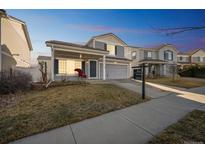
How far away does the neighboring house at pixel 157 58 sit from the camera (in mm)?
24089

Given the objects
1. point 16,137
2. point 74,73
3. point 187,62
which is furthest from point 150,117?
point 187,62

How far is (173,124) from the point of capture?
12.7ft

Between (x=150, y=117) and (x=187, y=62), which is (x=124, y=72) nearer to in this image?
(x=150, y=117)

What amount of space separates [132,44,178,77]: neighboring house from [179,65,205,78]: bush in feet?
9.34

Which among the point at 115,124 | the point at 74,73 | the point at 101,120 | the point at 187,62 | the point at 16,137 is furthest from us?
the point at 187,62

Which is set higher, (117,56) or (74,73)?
(117,56)

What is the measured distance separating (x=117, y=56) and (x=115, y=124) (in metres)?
16.2

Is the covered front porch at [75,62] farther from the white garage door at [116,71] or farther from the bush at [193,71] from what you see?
→ the bush at [193,71]

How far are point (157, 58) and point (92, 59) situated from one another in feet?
53.2

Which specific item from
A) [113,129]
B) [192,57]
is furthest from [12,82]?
[192,57]

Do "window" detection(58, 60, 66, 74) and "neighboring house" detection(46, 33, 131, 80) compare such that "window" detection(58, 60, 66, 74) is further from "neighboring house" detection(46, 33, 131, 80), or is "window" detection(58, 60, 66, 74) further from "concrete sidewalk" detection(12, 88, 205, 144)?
"concrete sidewalk" detection(12, 88, 205, 144)
